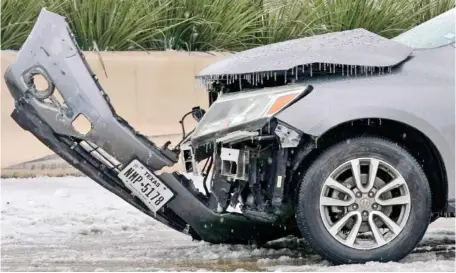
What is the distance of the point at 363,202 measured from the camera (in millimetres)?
4719

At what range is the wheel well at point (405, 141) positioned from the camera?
187 inches

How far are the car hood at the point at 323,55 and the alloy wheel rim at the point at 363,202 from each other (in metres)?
0.57

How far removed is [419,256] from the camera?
5230mm

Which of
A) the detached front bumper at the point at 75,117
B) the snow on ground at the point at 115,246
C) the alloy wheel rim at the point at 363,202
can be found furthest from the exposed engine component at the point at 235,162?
the snow on ground at the point at 115,246

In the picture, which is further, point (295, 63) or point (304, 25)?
point (304, 25)

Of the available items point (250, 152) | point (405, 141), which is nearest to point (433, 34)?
point (405, 141)

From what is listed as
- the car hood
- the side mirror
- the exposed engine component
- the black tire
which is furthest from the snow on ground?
the car hood

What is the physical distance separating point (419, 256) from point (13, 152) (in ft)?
16.3

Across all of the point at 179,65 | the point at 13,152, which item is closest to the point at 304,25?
the point at 179,65

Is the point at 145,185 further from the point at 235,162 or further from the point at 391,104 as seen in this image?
the point at 391,104

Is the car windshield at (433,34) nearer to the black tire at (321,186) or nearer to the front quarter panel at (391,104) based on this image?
the front quarter panel at (391,104)

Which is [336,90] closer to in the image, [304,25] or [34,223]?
[34,223]

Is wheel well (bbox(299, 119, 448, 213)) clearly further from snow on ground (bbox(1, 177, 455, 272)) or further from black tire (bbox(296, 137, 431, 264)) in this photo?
snow on ground (bbox(1, 177, 455, 272))

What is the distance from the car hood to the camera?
4.76m
